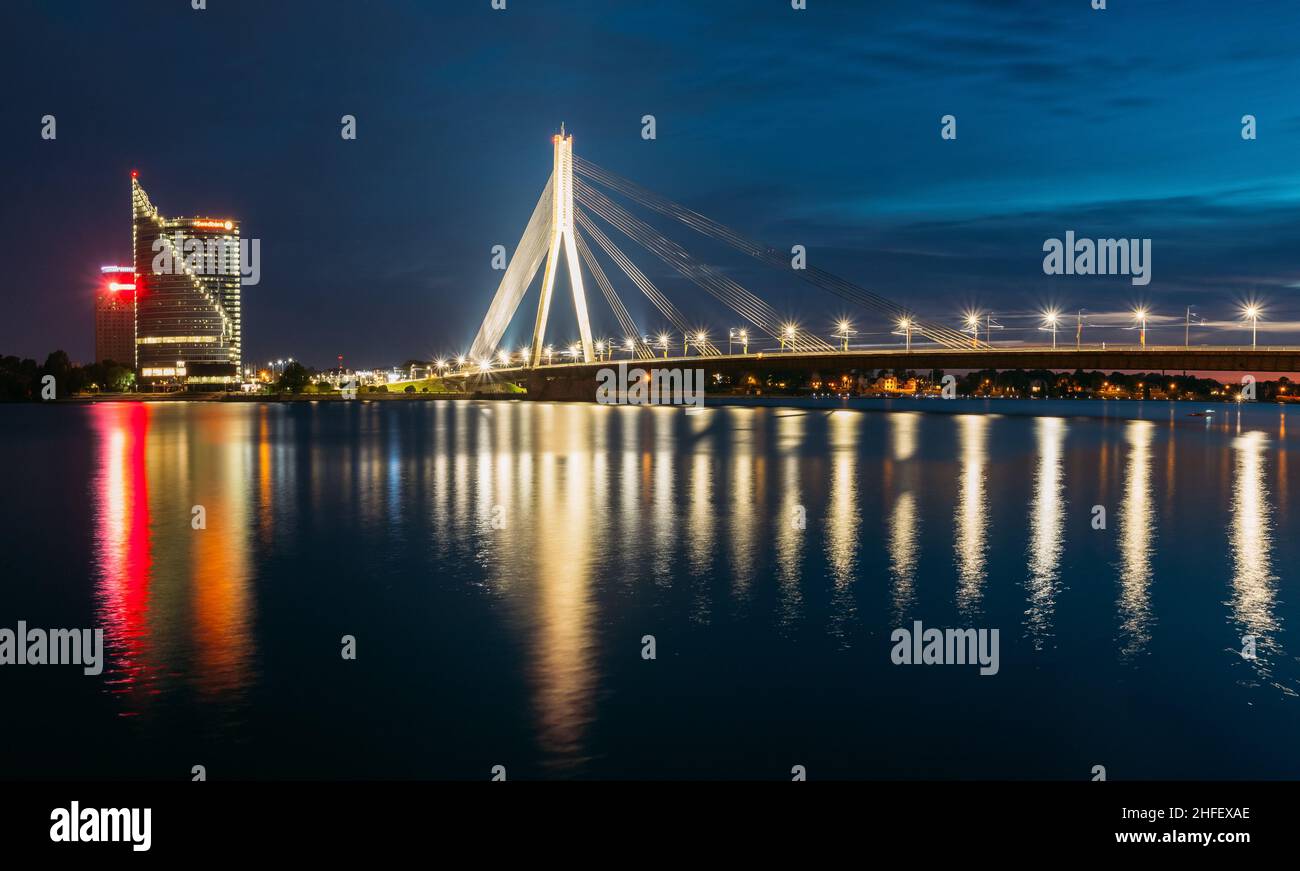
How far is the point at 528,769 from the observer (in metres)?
10.4

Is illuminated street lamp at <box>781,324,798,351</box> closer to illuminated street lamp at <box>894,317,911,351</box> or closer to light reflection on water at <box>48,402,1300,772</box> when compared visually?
illuminated street lamp at <box>894,317,911,351</box>

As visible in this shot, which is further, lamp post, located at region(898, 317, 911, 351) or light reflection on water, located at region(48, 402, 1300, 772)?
lamp post, located at region(898, 317, 911, 351)

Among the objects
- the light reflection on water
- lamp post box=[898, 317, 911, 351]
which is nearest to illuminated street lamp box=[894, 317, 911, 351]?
lamp post box=[898, 317, 911, 351]

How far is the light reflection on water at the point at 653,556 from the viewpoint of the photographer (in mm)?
14219

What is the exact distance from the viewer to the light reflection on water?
1422 centimetres

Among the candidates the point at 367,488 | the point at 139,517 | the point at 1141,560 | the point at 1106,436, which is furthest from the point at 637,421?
the point at 1141,560

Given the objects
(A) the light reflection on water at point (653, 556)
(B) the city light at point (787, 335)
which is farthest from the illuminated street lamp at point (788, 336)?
(A) the light reflection on water at point (653, 556)

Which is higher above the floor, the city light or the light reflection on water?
the city light

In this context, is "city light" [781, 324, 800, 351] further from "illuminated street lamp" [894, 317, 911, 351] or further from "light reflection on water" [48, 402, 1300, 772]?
"light reflection on water" [48, 402, 1300, 772]

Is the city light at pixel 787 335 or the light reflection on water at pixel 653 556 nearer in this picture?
the light reflection on water at pixel 653 556

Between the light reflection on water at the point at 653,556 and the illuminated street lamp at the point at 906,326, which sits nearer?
the light reflection on water at the point at 653,556

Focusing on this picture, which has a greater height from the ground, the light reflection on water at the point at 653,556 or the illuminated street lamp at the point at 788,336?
the illuminated street lamp at the point at 788,336

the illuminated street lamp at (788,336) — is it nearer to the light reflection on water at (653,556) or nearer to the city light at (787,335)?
the city light at (787,335)
